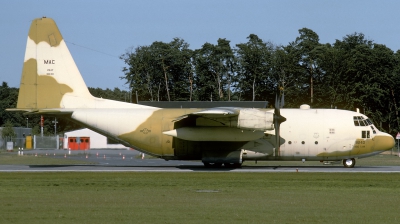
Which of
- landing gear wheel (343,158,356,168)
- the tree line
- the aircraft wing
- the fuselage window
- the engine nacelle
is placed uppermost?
the tree line

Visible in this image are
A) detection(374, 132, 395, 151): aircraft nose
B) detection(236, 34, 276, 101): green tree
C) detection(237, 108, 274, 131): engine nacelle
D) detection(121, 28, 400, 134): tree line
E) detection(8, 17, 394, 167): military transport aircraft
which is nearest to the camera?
detection(237, 108, 274, 131): engine nacelle

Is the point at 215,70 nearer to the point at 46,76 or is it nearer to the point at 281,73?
the point at 281,73

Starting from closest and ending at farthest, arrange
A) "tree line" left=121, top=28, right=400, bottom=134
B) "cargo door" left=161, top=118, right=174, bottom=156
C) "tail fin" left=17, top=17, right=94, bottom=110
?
"cargo door" left=161, top=118, right=174, bottom=156, "tail fin" left=17, top=17, right=94, bottom=110, "tree line" left=121, top=28, right=400, bottom=134

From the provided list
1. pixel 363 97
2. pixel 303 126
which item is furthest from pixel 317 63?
pixel 303 126

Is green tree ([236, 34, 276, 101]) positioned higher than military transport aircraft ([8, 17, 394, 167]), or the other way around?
green tree ([236, 34, 276, 101])

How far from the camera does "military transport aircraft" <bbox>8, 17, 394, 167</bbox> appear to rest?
3628 cm

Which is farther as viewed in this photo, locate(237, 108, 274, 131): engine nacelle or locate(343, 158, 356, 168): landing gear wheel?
locate(343, 158, 356, 168): landing gear wheel

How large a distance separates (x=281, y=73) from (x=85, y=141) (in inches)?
1407

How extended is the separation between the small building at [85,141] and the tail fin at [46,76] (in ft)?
188

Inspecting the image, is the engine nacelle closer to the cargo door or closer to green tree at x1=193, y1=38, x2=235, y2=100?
the cargo door
